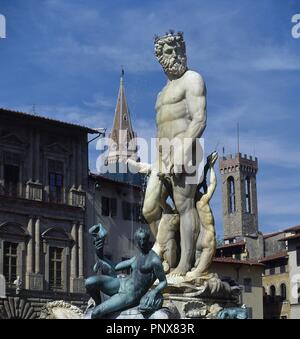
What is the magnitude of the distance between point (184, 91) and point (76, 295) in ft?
103

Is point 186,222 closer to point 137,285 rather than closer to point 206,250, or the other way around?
point 206,250

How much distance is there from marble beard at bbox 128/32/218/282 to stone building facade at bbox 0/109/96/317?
1108 inches

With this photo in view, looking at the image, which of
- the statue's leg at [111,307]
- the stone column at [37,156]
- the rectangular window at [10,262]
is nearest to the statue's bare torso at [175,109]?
the statue's leg at [111,307]

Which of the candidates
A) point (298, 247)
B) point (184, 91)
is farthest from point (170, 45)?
point (298, 247)

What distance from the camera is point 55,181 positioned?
4562 centimetres

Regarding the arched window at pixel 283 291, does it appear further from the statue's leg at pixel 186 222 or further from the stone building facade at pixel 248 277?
the statue's leg at pixel 186 222

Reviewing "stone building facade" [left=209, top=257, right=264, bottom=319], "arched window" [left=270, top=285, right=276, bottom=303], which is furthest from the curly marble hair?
"arched window" [left=270, top=285, right=276, bottom=303]

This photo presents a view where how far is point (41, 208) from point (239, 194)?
92162 mm

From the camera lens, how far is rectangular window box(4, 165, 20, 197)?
42.9m

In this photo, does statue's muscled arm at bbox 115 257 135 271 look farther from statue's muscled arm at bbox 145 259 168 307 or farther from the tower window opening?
the tower window opening

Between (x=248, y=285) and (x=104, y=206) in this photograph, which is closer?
(x=104, y=206)

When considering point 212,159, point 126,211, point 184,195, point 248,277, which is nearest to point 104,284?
point 184,195
